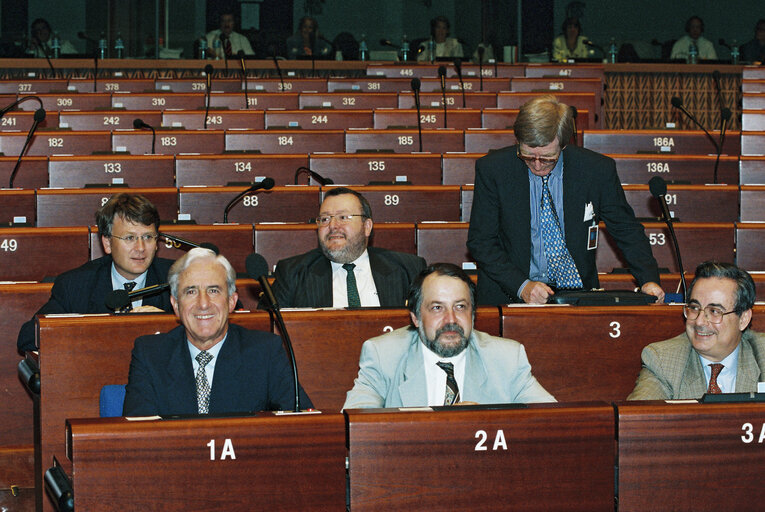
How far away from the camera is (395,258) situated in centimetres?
398

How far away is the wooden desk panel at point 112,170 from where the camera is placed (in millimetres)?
6254

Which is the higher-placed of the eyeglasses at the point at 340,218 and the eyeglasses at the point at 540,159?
the eyeglasses at the point at 540,159

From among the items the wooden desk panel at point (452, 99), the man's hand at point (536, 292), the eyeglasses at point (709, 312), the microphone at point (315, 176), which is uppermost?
the wooden desk panel at point (452, 99)

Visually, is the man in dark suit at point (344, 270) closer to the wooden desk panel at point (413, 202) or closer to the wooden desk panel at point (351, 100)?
the wooden desk panel at point (413, 202)

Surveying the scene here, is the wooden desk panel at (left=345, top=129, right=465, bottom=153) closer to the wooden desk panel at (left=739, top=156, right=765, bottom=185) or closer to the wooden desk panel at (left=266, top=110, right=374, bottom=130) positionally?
the wooden desk panel at (left=266, top=110, right=374, bottom=130)

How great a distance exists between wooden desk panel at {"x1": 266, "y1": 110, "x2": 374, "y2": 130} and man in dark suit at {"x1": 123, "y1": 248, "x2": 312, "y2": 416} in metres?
4.97

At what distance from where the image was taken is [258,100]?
8.84m

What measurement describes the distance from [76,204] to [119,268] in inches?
71.6

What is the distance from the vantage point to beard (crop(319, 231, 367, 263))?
393cm

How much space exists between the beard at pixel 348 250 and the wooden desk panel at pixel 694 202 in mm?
2256

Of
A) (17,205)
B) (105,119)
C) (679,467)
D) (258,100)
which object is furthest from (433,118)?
(679,467)

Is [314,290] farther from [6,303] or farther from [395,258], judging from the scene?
[6,303]

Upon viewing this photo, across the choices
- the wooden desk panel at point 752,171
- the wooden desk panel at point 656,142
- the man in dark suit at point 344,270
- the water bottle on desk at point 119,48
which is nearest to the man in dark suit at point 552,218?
the man in dark suit at point 344,270

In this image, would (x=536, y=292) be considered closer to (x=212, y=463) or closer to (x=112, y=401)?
(x=112, y=401)
